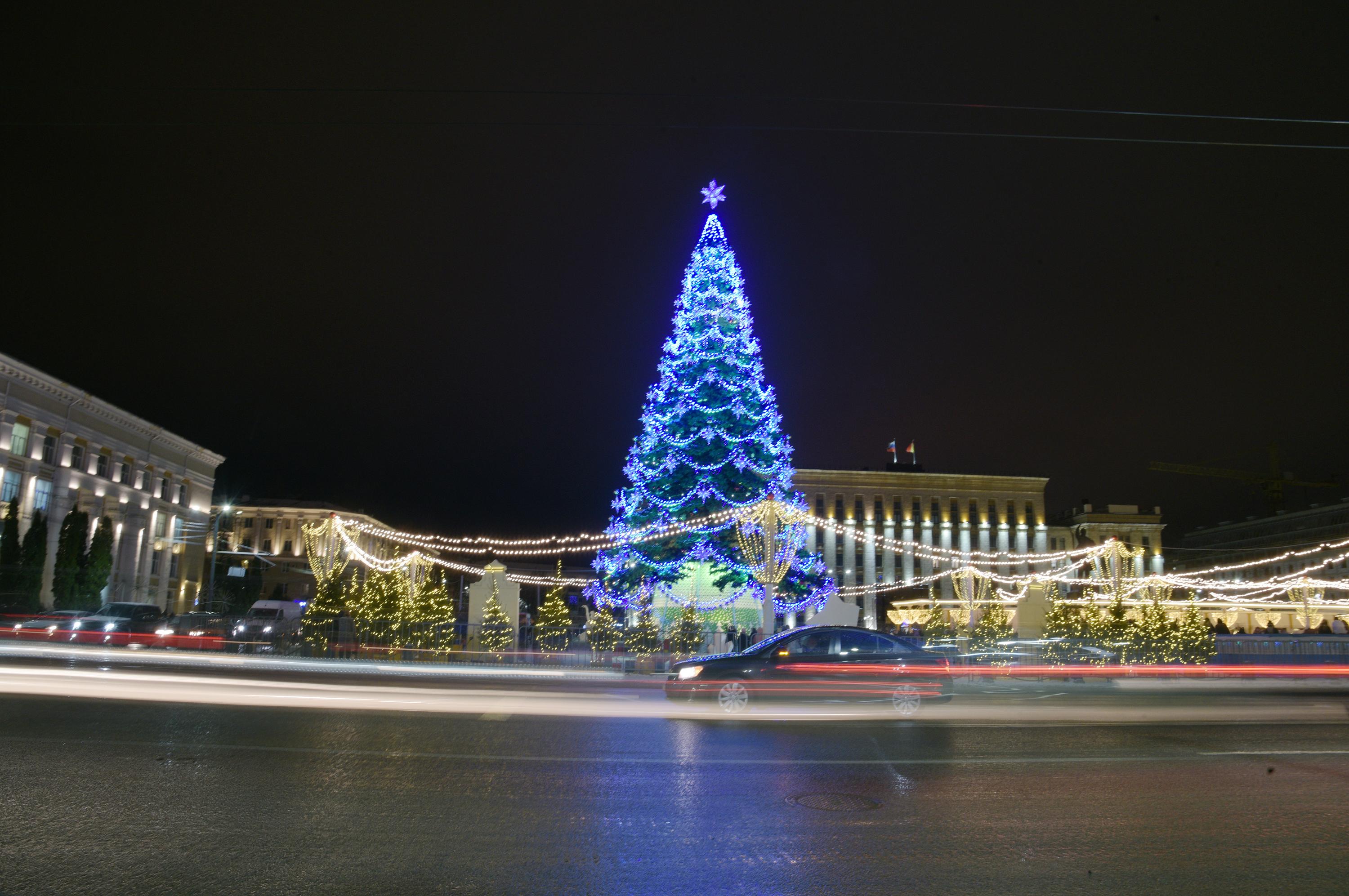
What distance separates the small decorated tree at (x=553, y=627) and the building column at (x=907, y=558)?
218 feet

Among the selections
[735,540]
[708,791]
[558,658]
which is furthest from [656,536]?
[708,791]

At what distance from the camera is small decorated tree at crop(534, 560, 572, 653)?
28031 mm

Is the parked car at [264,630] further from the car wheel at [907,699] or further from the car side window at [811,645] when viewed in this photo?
the car wheel at [907,699]

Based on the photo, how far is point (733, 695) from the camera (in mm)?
13945

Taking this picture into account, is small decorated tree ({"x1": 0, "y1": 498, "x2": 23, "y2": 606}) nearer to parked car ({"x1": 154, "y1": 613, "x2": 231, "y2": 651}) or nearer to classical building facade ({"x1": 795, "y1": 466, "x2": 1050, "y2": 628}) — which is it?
parked car ({"x1": 154, "y1": 613, "x2": 231, "y2": 651})

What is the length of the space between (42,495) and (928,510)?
75897mm

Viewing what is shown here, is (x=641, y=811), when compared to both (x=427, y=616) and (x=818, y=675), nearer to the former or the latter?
(x=818, y=675)

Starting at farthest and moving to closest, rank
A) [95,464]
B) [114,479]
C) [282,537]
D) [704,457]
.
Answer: [282,537]
[114,479]
[95,464]
[704,457]

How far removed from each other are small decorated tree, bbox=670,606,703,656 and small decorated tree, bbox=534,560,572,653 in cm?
339

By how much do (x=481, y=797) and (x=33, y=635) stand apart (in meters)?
23.3

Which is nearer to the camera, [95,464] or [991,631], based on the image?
[991,631]

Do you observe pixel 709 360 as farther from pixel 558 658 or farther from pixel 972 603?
pixel 972 603

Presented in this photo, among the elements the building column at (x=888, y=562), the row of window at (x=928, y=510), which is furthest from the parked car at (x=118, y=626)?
the building column at (x=888, y=562)

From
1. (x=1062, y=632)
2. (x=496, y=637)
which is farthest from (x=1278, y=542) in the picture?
(x=496, y=637)
